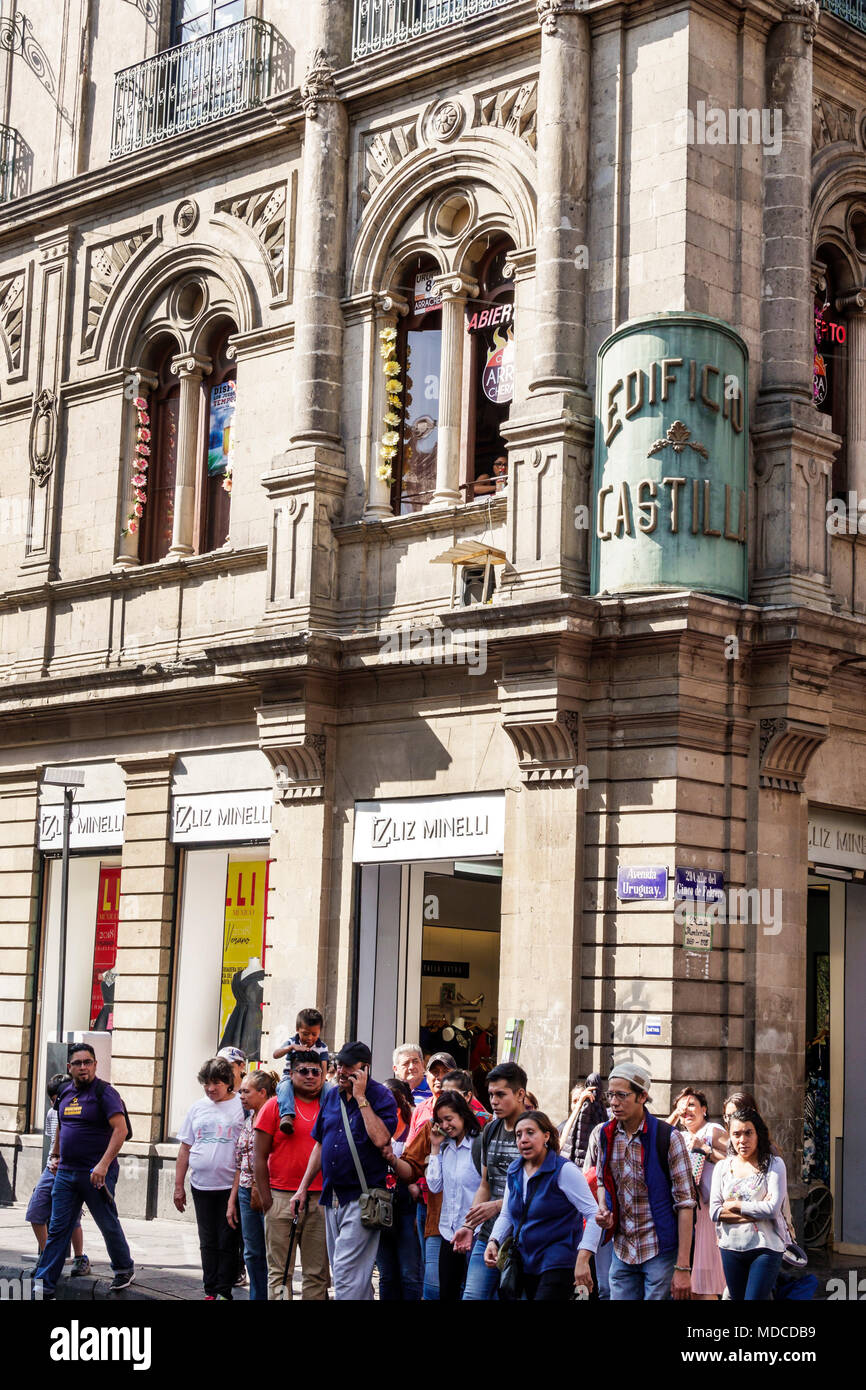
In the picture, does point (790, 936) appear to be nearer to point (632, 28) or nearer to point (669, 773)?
point (669, 773)

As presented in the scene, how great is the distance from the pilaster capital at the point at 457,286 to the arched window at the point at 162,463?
457cm

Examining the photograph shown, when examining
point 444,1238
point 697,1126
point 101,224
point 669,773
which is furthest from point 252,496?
point 444,1238

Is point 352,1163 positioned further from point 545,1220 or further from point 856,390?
point 856,390

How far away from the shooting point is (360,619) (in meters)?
21.6

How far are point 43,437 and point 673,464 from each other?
1033 cm

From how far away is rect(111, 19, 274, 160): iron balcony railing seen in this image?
79.2ft

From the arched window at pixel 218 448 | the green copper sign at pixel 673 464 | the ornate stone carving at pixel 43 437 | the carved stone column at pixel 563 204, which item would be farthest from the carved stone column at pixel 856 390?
the ornate stone carving at pixel 43 437

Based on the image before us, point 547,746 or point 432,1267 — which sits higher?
point 547,746

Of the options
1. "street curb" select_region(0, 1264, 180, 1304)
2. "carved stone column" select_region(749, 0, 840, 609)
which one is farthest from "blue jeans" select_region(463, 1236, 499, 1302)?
"carved stone column" select_region(749, 0, 840, 609)

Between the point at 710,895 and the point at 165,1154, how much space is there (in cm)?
757

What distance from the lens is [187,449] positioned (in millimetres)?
24500

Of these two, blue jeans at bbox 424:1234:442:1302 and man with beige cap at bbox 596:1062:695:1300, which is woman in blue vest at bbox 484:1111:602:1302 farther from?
blue jeans at bbox 424:1234:442:1302

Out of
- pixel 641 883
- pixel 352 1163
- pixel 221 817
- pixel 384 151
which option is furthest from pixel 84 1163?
pixel 384 151

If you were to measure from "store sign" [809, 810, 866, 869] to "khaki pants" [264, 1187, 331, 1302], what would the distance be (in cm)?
813
